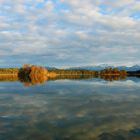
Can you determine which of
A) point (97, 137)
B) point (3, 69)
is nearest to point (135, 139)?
point (97, 137)

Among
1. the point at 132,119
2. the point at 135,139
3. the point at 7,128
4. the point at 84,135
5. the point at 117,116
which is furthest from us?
the point at 117,116

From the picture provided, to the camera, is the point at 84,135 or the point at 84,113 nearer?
the point at 84,135

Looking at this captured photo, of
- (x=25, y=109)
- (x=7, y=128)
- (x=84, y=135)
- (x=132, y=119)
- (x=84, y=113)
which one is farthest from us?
(x=25, y=109)

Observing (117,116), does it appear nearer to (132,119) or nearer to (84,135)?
(132,119)

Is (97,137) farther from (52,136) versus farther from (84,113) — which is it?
(84,113)

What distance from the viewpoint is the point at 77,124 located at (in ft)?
56.4

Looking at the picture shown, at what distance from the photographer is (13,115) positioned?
20578mm

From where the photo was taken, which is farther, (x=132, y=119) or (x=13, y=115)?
(x=13, y=115)

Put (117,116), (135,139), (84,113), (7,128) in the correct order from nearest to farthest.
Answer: (135,139) < (7,128) < (117,116) < (84,113)

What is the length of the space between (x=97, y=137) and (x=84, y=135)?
73 cm

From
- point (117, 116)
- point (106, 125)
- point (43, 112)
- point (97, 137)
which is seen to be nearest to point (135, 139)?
point (97, 137)

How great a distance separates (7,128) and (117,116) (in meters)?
7.76

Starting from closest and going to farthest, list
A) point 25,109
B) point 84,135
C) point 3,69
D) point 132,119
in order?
point 84,135, point 132,119, point 25,109, point 3,69

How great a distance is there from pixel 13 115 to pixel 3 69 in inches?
6826
